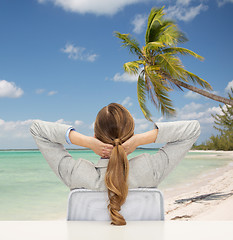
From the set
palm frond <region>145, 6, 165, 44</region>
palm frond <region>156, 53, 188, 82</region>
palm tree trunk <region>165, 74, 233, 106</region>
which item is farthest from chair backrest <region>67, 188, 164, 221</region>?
palm frond <region>145, 6, 165, 44</region>

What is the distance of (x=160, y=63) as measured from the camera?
838 centimetres

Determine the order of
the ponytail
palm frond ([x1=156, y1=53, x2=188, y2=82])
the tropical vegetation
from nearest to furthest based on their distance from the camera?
the ponytail
palm frond ([x1=156, y1=53, x2=188, y2=82])
the tropical vegetation

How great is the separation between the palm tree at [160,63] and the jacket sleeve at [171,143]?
22.9 ft

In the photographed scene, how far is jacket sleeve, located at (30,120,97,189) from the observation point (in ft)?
3.28

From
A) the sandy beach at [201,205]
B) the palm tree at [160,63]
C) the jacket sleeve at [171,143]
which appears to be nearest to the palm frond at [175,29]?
the palm tree at [160,63]

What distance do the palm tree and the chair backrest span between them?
7.13m

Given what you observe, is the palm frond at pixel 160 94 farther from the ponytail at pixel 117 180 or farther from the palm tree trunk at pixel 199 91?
the ponytail at pixel 117 180

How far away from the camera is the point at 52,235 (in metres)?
0.77

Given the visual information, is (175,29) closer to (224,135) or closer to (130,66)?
(130,66)

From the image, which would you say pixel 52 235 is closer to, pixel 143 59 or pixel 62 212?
pixel 62 212

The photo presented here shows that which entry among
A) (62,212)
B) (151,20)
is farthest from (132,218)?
(151,20)

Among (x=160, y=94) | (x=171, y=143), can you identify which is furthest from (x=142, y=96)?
(x=171, y=143)

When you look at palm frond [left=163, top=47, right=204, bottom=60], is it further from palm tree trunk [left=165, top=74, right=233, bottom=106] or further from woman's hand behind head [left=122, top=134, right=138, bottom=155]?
woman's hand behind head [left=122, top=134, right=138, bottom=155]

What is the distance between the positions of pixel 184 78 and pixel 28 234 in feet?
24.8
